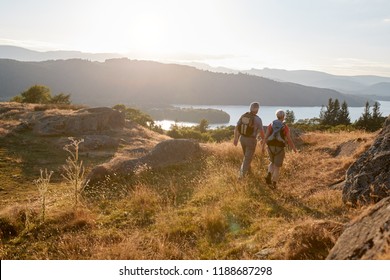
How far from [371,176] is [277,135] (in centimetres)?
295

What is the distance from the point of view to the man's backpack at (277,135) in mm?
9992

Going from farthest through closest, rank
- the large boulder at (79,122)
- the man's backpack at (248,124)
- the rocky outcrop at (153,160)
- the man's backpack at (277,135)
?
1. the large boulder at (79,122)
2. the rocky outcrop at (153,160)
3. the man's backpack at (248,124)
4. the man's backpack at (277,135)

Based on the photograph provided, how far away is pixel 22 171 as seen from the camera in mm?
14234

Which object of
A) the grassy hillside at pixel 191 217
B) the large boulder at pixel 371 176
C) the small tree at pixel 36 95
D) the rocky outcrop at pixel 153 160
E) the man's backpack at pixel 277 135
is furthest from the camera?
the small tree at pixel 36 95

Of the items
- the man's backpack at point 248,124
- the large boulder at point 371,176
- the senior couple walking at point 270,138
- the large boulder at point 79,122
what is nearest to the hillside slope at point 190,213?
the large boulder at point 371,176

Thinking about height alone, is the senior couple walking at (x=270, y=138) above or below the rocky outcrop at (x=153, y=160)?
above

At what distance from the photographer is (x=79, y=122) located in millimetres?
23672

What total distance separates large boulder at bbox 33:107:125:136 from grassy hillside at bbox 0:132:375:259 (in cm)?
954

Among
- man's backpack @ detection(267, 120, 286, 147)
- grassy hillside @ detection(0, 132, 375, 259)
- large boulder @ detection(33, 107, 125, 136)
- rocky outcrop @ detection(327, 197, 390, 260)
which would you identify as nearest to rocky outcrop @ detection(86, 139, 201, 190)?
grassy hillside @ detection(0, 132, 375, 259)

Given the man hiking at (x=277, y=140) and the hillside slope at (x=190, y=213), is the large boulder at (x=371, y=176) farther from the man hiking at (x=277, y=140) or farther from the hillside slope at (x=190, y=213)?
the man hiking at (x=277, y=140)

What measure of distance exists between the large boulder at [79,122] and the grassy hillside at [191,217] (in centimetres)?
954
